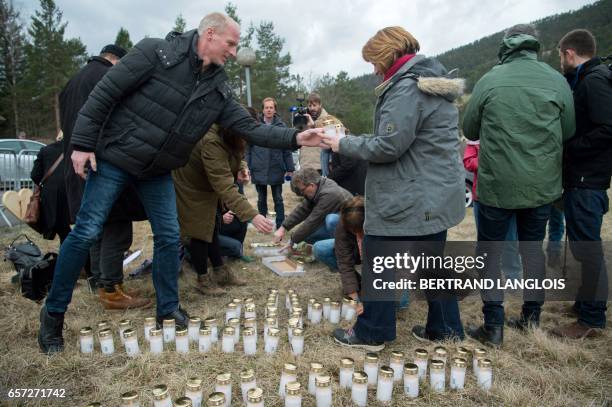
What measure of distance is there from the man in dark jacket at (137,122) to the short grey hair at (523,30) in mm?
1532

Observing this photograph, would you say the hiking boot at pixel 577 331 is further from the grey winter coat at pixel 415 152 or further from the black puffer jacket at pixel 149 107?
the black puffer jacket at pixel 149 107

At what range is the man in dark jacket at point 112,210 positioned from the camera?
333 centimetres

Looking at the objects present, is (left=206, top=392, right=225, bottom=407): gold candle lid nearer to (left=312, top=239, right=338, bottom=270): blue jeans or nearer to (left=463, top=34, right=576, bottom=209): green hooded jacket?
(left=463, top=34, right=576, bottom=209): green hooded jacket

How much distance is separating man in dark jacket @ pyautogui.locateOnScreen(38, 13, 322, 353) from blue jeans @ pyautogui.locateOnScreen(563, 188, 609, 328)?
1821mm

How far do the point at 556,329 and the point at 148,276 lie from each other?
3625 millimetres

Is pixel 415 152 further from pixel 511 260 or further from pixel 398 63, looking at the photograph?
pixel 511 260

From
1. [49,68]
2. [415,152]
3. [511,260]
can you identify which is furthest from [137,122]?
[49,68]

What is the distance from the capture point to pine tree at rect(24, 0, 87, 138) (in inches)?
1204

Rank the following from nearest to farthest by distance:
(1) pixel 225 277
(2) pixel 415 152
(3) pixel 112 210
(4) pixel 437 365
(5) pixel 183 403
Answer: (5) pixel 183 403 → (4) pixel 437 365 → (2) pixel 415 152 → (3) pixel 112 210 → (1) pixel 225 277

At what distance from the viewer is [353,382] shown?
2184mm

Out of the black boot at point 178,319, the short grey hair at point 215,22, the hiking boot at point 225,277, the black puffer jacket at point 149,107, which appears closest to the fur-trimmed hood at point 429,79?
the short grey hair at point 215,22

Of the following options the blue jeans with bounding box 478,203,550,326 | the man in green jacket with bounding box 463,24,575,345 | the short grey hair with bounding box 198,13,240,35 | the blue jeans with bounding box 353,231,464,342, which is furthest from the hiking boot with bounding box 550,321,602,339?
the short grey hair with bounding box 198,13,240,35

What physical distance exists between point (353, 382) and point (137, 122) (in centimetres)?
194

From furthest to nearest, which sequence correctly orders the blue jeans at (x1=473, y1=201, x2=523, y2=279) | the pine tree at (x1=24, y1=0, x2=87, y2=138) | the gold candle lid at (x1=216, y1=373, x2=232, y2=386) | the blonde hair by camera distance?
the pine tree at (x1=24, y1=0, x2=87, y2=138) → the blue jeans at (x1=473, y1=201, x2=523, y2=279) → the blonde hair → the gold candle lid at (x1=216, y1=373, x2=232, y2=386)
